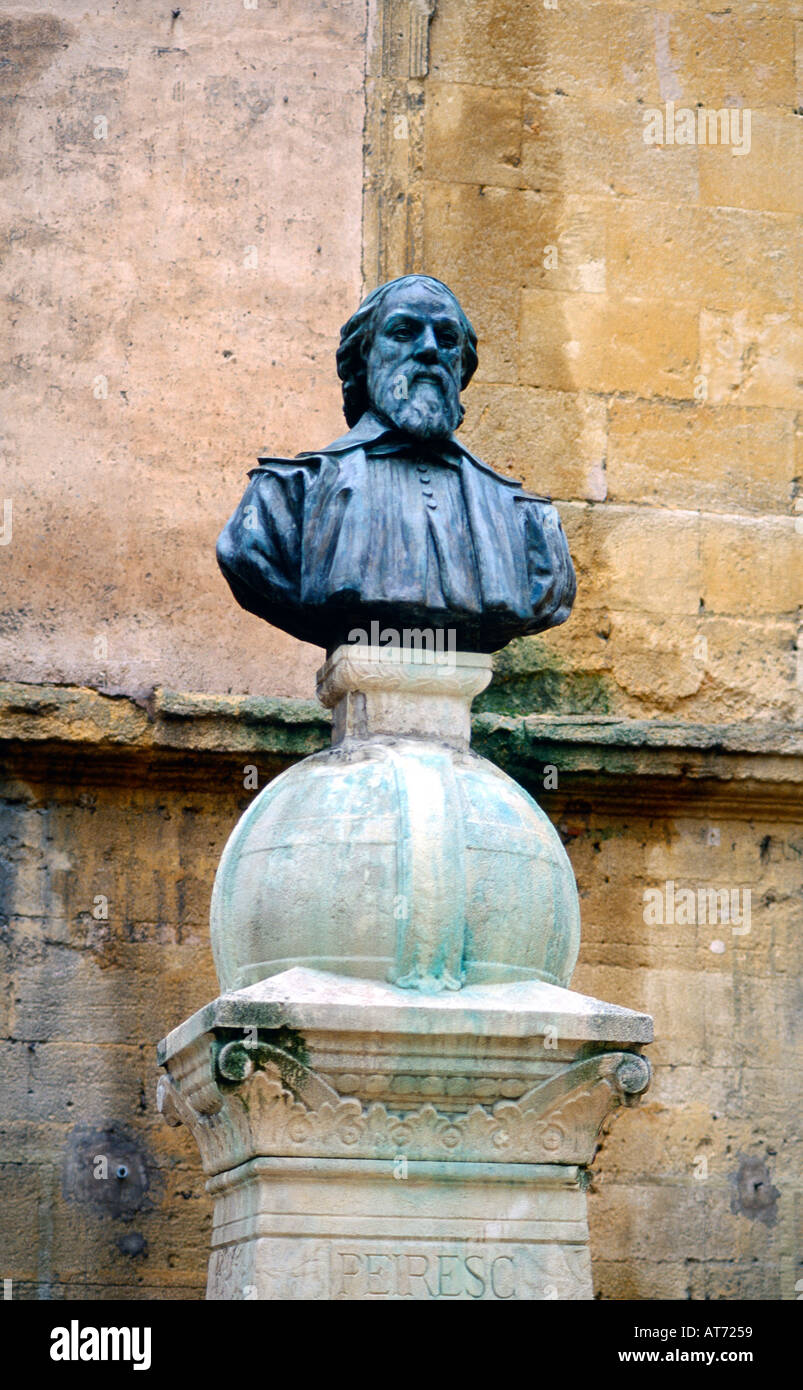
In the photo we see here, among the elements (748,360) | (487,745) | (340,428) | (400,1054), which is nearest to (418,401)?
(400,1054)

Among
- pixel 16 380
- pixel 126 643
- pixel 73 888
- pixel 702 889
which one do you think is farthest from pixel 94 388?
pixel 702 889

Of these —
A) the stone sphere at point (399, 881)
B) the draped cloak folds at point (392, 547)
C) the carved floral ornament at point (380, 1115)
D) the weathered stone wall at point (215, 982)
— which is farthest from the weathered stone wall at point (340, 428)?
the carved floral ornament at point (380, 1115)

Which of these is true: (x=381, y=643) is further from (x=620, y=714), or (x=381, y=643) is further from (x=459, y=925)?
(x=620, y=714)

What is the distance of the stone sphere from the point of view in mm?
4289

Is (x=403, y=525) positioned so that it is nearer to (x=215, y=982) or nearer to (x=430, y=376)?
(x=430, y=376)

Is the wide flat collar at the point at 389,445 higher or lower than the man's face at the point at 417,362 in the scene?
lower

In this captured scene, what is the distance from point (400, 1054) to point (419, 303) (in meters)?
1.80

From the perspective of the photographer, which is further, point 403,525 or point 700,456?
point 700,456

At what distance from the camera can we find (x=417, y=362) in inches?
193

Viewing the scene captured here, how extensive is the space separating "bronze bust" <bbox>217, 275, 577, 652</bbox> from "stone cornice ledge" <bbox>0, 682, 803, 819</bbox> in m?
1.66

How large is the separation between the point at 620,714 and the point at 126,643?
165cm

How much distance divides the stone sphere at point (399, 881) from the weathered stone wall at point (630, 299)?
2519 millimetres

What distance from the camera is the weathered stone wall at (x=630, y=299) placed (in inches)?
282

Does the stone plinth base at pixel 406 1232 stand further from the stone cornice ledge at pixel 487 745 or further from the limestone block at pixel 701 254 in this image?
the limestone block at pixel 701 254
